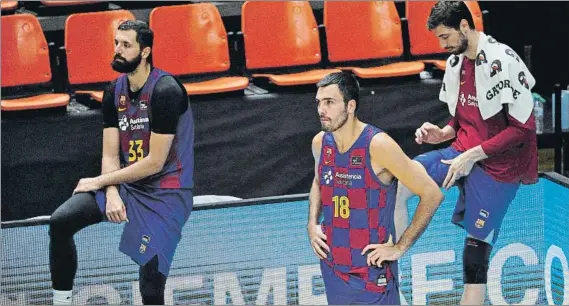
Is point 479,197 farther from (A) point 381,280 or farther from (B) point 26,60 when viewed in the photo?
(B) point 26,60

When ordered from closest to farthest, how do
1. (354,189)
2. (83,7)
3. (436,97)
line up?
(354,189), (436,97), (83,7)

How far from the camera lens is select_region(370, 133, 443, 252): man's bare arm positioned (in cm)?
575

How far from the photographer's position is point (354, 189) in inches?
229

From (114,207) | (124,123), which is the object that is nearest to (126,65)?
(124,123)

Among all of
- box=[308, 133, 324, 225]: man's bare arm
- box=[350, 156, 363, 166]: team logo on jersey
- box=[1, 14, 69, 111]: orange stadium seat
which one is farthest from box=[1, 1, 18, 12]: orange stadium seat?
box=[350, 156, 363, 166]: team logo on jersey

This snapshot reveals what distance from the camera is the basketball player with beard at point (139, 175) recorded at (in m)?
6.08

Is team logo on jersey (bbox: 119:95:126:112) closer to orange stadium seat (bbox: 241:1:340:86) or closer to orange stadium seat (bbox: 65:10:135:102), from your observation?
orange stadium seat (bbox: 65:10:135:102)

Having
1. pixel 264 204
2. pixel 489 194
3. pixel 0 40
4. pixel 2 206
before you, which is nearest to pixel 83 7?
pixel 0 40

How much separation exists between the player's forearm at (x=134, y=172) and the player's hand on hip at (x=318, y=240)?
80cm

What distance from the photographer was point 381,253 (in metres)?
5.82

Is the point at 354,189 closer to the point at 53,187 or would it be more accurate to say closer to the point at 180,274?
the point at 180,274

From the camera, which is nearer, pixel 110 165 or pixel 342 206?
pixel 342 206

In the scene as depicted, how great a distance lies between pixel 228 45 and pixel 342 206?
2.31m

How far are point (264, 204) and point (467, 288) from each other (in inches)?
44.2
